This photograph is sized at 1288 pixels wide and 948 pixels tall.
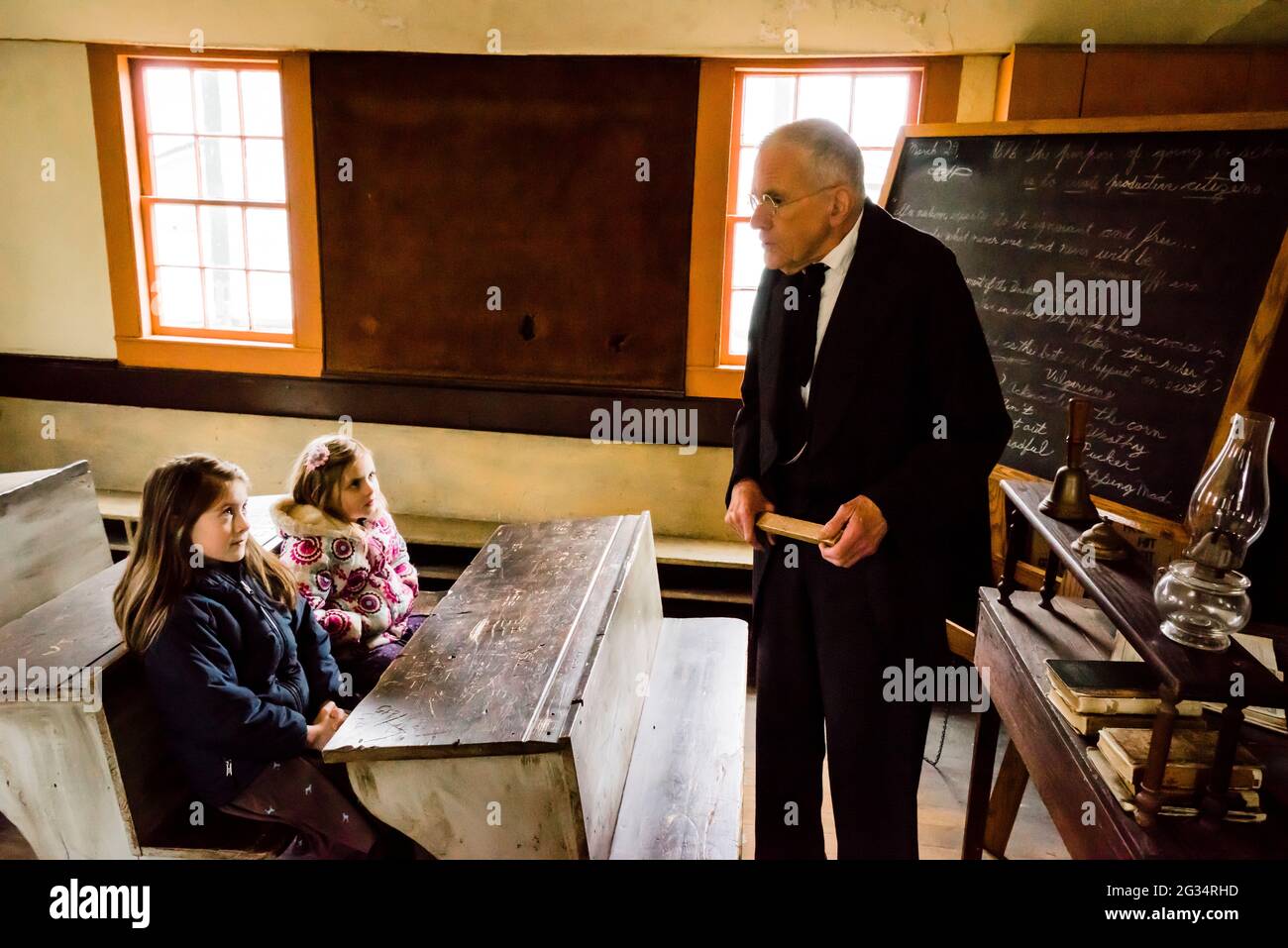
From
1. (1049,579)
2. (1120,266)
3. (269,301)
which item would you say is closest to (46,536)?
(269,301)

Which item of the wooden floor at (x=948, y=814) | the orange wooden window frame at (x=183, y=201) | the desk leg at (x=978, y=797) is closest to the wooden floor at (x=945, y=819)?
the wooden floor at (x=948, y=814)

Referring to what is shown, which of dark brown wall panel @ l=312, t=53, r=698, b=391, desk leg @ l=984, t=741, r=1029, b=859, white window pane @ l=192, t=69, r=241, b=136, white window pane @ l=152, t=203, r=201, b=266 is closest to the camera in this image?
desk leg @ l=984, t=741, r=1029, b=859

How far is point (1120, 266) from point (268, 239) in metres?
4.06

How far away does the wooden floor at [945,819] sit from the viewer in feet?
9.12

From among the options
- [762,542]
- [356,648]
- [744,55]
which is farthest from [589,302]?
[762,542]

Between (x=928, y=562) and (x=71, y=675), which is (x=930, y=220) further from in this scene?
(x=71, y=675)

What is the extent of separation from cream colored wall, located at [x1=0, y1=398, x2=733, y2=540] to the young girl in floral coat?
171 cm

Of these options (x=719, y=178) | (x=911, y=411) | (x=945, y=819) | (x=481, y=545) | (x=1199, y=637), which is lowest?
(x=945, y=819)

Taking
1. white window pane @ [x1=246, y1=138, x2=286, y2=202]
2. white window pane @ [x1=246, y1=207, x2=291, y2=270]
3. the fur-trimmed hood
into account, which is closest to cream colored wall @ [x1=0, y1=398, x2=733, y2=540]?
white window pane @ [x1=246, y1=207, x2=291, y2=270]

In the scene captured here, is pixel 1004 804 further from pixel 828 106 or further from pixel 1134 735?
pixel 828 106

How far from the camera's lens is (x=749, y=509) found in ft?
6.73

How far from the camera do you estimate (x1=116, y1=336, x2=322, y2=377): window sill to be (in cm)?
464

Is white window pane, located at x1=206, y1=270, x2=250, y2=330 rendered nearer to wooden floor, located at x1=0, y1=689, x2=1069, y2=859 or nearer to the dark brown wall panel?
the dark brown wall panel
